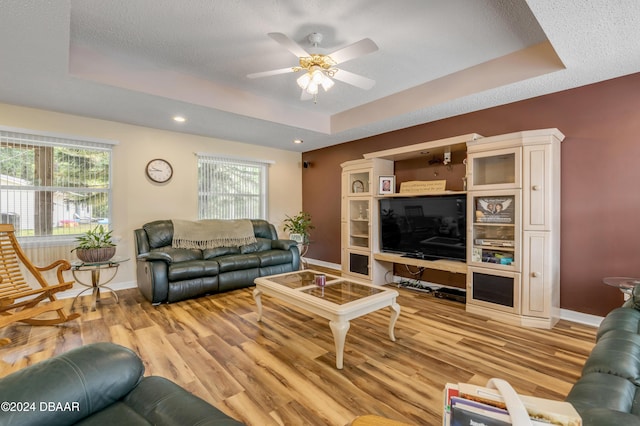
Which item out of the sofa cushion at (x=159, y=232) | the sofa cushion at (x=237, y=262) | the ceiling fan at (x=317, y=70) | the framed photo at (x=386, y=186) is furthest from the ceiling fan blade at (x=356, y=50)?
the sofa cushion at (x=159, y=232)

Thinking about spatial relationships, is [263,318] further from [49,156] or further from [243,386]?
[49,156]

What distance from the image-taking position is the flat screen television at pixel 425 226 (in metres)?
3.55

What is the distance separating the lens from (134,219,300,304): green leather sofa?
3.54 m

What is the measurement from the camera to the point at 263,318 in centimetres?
308

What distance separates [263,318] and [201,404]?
2.08 meters

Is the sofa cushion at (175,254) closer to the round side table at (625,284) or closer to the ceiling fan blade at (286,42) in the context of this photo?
the ceiling fan blade at (286,42)

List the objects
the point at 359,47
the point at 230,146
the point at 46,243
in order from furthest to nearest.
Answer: the point at 230,146 → the point at 46,243 → the point at 359,47

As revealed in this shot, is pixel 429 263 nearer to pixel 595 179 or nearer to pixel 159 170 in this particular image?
pixel 595 179

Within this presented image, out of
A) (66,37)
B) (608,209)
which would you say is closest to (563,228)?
(608,209)

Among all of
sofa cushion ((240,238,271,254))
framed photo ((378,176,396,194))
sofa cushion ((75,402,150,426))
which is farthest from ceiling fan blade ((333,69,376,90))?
sofa cushion ((240,238,271,254))

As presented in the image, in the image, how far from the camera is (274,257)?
14.8 feet

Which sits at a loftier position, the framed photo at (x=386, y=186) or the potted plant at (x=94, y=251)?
the framed photo at (x=386, y=186)

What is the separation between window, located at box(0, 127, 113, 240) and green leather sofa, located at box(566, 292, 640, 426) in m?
5.12

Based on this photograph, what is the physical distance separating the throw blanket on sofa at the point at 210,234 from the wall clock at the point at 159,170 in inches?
30.0
